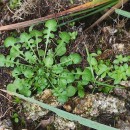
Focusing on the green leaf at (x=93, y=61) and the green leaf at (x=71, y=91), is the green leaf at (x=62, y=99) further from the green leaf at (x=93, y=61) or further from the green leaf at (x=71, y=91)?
the green leaf at (x=93, y=61)

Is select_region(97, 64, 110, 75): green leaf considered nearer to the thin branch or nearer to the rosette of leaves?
the rosette of leaves

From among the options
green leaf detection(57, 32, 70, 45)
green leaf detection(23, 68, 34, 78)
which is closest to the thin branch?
green leaf detection(57, 32, 70, 45)

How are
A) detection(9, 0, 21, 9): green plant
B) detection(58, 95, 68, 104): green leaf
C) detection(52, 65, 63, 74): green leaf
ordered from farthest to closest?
detection(9, 0, 21, 9): green plant
detection(52, 65, 63, 74): green leaf
detection(58, 95, 68, 104): green leaf

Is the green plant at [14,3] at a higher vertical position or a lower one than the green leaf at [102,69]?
higher

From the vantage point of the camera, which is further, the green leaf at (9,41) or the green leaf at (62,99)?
the green leaf at (9,41)

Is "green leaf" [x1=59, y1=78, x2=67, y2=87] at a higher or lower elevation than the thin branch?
lower

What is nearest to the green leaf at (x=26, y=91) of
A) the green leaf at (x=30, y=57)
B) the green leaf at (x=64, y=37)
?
the green leaf at (x=30, y=57)

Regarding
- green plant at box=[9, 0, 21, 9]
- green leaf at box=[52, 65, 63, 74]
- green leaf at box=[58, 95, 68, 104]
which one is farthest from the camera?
green plant at box=[9, 0, 21, 9]

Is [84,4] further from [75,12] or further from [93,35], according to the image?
[93,35]
